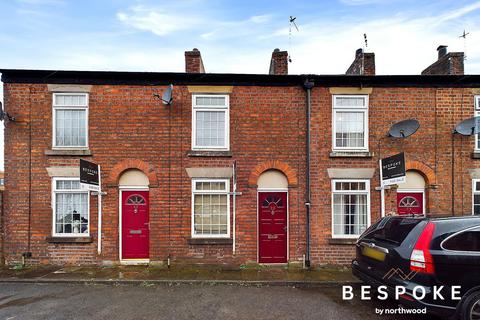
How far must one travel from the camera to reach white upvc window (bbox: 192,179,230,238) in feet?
27.2

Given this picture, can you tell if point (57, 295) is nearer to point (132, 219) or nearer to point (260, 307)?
point (132, 219)

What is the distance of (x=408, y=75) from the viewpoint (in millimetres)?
8273

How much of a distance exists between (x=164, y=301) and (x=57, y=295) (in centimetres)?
245

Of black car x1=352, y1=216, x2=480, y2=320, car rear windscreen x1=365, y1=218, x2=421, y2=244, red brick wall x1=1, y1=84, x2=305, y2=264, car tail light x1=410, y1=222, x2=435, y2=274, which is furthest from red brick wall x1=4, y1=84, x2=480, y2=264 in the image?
car tail light x1=410, y1=222, x2=435, y2=274

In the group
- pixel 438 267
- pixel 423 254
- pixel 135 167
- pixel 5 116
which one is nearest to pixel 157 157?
pixel 135 167

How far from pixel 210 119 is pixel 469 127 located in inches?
296

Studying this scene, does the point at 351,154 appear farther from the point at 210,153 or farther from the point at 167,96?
the point at 167,96

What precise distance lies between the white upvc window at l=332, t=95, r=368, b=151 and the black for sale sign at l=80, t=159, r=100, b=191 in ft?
23.0

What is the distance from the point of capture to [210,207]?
27.4 feet

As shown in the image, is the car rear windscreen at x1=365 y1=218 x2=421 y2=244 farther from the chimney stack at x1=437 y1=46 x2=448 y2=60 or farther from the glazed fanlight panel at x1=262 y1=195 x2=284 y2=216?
the chimney stack at x1=437 y1=46 x2=448 y2=60

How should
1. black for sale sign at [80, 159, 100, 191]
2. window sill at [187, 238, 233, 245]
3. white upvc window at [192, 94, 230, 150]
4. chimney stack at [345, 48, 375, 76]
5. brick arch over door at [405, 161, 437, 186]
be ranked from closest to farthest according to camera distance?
black for sale sign at [80, 159, 100, 191]
window sill at [187, 238, 233, 245]
brick arch over door at [405, 161, 437, 186]
white upvc window at [192, 94, 230, 150]
chimney stack at [345, 48, 375, 76]

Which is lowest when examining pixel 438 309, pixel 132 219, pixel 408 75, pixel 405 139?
pixel 438 309

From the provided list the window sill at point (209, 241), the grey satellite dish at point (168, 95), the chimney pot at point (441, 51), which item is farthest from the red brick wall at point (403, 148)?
the grey satellite dish at point (168, 95)

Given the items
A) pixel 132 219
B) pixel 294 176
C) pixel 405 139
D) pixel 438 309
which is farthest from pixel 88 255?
pixel 405 139
